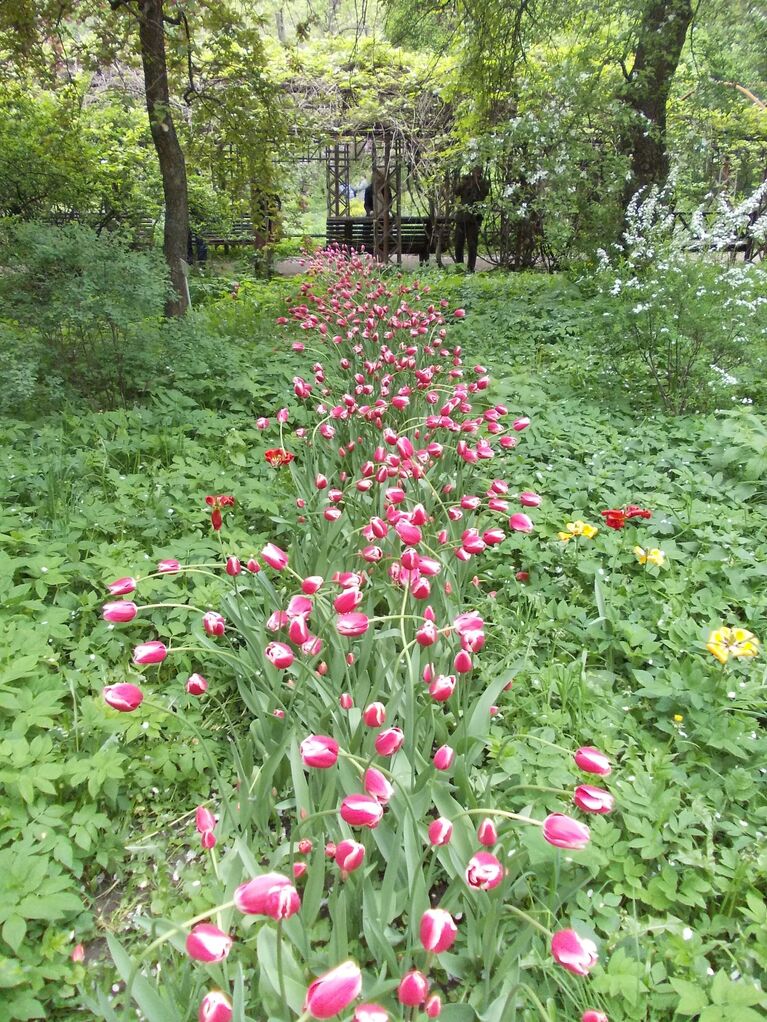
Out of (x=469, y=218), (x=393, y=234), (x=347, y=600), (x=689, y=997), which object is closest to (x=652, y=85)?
(x=469, y=218)

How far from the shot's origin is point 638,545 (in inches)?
88.5

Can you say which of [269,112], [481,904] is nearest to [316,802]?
[481,904]

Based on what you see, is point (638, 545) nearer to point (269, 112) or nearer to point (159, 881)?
point (159, 881)

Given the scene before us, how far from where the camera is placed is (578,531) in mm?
2258

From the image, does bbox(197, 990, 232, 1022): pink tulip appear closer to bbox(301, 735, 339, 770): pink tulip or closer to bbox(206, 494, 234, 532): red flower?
bbox(301, 735, 339, 770): pink tulip

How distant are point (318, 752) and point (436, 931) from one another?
0.80 ft

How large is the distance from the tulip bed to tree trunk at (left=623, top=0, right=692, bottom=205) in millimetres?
5167

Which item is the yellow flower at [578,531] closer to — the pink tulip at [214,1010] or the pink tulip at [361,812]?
the pink tulip at [361,812]

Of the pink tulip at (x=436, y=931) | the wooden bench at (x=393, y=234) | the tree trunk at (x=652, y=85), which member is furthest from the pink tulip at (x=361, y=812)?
the wooden bench at (x=393, y=234)

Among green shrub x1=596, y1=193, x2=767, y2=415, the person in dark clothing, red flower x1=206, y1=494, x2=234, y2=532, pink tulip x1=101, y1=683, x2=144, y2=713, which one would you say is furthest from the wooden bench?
pink tulip x1=101, y1=683, x2=144, y2=713

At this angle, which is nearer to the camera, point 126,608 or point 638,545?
point 126,608

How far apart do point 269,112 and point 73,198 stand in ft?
12.3

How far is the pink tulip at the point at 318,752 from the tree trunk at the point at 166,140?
3.93m

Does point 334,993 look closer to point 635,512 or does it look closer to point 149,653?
point 149,653
